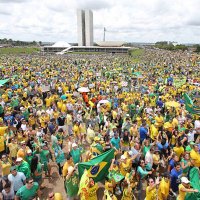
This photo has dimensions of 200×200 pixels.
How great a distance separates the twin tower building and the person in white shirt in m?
116

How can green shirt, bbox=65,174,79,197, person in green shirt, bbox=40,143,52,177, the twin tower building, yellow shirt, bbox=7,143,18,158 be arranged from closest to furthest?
green shirt, bbox=65,174,79,197
person in green shirt, bbox=40,143,52,177
yellow shirt, bbox=7,143,18,158
the twin tower building

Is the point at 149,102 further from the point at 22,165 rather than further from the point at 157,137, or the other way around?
the point at 22,165

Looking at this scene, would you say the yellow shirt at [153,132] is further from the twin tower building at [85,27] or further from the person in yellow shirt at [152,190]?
the twin tower building at [85,27]

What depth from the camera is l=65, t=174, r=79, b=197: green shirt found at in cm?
647

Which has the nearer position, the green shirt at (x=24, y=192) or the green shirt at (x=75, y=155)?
the green shirt at (x=24, y=192)

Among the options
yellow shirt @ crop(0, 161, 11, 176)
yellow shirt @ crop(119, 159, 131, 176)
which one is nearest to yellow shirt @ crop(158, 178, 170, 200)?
yellow shirt @ crop(119, 159, 131, 176)

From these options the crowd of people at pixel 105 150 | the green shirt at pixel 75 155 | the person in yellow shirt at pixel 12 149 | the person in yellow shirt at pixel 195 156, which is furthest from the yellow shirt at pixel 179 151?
the person in yellow shirt at pixel 12 149

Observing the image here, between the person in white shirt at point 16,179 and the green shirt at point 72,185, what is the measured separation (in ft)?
3.47

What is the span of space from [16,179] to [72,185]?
1.34 m

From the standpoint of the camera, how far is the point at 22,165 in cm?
674

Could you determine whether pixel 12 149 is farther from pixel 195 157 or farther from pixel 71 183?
pixel 195 157

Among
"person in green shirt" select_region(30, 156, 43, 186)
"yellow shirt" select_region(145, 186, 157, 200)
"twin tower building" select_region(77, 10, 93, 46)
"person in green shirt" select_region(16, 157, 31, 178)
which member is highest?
"twin tower building" select_region(77, 10, 93, 46)

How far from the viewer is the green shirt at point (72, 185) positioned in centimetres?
647

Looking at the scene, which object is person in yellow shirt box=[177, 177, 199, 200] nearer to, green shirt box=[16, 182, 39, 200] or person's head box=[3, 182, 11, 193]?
green shirt box=[16, 182, 39, 200]
